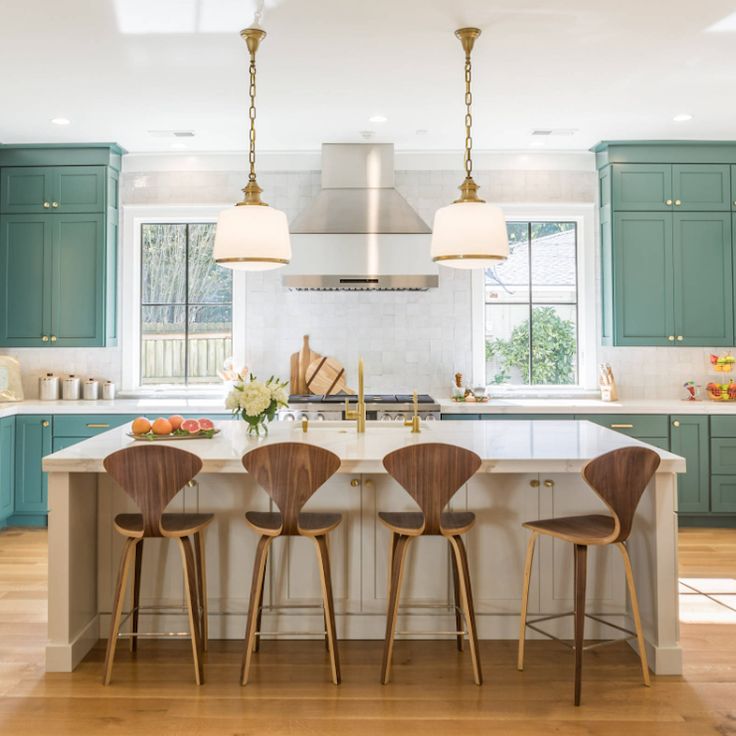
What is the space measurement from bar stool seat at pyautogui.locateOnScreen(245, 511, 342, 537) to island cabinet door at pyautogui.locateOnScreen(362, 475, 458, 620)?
0.27 metres

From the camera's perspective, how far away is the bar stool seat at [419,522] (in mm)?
2762

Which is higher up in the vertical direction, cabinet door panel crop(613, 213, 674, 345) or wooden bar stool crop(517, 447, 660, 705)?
cabinet door panel crop(613, 213, 674, 345)

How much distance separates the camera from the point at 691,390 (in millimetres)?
5625

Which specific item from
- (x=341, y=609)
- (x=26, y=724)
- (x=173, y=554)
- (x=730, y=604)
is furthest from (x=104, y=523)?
(x=730, y=604)

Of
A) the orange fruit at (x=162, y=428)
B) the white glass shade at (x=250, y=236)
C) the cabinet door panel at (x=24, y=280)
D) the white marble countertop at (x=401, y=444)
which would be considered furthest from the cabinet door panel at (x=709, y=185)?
the cabinet door panel at (x=24, y=280)

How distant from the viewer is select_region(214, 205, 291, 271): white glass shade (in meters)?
3.04

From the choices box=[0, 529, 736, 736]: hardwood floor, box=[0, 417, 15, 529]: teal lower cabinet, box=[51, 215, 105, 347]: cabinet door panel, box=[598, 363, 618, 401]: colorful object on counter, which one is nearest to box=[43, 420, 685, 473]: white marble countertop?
box=[0, 529, 736, 736]: hardwood floor

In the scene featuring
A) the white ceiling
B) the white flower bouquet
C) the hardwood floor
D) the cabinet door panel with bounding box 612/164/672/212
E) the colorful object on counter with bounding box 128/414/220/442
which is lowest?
the hardwood floor

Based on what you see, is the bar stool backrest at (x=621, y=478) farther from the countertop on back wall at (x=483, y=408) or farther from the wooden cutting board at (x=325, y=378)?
the wooden cutting board at (x=325, y=378)

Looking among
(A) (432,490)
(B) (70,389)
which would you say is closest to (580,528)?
(A) (432,490)

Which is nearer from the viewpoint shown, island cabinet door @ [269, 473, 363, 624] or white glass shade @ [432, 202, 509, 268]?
white glass shade @ [432, 202, 509, 268]

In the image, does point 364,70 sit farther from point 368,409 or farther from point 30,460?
point 30,460

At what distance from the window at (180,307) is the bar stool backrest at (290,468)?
3404 mm

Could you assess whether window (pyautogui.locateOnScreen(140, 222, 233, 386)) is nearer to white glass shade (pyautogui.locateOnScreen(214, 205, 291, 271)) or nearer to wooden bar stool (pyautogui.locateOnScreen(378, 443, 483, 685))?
white glass shade (pyautogui.locateOnScreen(214, 205, 291, 271))
